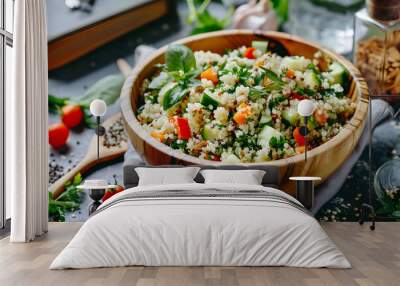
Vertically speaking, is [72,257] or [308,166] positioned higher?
[308,166]

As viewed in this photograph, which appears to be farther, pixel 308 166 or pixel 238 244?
pixel 308 166

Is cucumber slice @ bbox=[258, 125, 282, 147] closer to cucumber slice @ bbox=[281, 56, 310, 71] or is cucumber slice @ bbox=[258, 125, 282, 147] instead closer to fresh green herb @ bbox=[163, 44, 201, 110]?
cucumber slice @ bbox=[281, 56, 310, 71]

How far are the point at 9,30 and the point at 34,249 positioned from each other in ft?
8.09

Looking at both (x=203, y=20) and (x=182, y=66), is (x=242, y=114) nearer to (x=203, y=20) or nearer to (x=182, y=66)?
(x=182, y=66)

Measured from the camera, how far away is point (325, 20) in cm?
696

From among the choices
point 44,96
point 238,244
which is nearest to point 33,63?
point 44,96

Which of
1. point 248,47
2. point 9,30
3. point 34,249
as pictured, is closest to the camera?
point 34,249

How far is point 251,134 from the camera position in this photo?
6270 mm

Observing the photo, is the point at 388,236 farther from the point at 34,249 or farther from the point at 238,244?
the point at 34,249

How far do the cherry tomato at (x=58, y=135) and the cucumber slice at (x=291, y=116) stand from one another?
8.12 ft

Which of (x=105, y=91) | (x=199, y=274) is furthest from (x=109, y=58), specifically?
(x=199, y=274)

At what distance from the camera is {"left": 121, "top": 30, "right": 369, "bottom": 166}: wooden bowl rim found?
6.04 m

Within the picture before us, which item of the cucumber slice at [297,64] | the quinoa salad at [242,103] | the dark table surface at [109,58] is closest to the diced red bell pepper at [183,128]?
the quinoa salad at [242,103]

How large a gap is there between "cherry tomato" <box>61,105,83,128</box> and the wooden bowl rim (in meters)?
0.64
